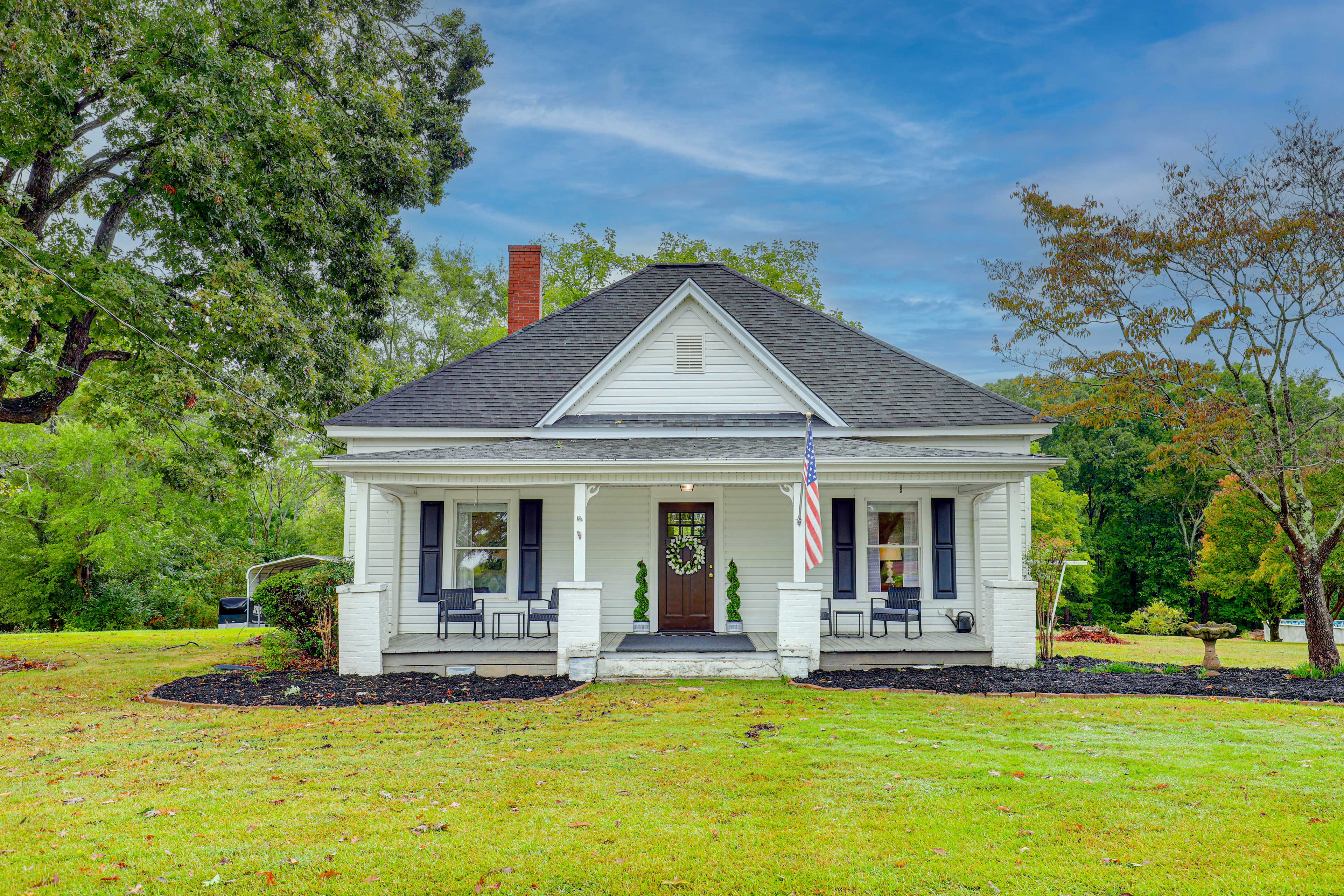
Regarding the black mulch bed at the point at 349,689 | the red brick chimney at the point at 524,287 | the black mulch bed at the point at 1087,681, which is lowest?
the black mulch bed at the point at 349,689

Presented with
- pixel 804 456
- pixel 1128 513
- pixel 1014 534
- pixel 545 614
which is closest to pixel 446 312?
pixel 545 614

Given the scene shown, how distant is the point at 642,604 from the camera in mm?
13078

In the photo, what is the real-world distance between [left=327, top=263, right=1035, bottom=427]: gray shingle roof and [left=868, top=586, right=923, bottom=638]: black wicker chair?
114 inches

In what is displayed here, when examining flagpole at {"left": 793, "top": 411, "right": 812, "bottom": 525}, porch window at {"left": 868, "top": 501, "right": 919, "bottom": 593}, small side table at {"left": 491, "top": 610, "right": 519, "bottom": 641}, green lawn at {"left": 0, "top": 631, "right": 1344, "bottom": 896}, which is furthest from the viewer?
porch window at {"left": 868, "top": 501, "right": 919, "bottom": 593}

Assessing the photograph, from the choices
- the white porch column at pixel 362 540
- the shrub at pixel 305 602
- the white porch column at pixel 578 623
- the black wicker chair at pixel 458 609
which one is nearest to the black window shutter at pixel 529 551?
the black wicker chair at pixel 458 609

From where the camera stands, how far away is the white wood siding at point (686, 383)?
1397cm

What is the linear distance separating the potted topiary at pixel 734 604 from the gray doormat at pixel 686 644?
199mm

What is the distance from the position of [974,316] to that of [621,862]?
78.7 m

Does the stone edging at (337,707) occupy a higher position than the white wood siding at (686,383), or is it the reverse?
the white wood siding at (686,383)

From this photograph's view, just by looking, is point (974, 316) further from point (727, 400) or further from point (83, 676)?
point (83, 676)

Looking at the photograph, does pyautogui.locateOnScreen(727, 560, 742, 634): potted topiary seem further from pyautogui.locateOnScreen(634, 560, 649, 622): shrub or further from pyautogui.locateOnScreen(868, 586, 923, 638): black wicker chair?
pyautogui.locateOnScreen(868, 586, 923, 638): black wicker chair

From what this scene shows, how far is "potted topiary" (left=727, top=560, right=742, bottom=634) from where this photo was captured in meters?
13.0

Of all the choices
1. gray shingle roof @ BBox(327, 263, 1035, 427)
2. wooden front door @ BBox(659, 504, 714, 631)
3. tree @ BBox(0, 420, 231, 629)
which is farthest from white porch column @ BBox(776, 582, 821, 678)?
tree @ BBox(0, 420, 231, 629)

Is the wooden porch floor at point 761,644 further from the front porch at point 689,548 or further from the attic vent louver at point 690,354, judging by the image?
the attic vent louver at point 690,354
